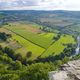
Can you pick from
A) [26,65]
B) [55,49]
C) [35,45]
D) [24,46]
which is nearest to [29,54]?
[26,65]

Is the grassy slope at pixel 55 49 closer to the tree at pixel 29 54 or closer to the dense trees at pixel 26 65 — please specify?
the dense trees at pixel 26 65

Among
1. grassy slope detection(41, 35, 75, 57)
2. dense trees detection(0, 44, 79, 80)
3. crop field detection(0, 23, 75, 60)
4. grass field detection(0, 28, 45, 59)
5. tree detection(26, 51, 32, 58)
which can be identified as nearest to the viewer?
dense trees detection(0, 44, 79, 80)

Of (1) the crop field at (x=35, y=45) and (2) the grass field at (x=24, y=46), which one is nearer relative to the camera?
(2) the grass field at (x=24, y=46)

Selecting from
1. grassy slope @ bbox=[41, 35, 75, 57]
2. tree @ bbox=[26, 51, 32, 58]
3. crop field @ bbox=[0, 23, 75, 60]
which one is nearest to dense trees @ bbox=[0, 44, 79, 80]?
tree @ bbox=[26, 51, 32, 58]

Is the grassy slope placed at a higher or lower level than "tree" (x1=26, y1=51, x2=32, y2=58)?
lower

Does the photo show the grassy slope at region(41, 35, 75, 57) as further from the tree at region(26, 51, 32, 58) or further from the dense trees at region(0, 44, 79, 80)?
the tree at region(26, 51, 32, 58)

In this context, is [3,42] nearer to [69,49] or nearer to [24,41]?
[24,41]

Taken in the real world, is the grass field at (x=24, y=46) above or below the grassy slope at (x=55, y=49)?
above

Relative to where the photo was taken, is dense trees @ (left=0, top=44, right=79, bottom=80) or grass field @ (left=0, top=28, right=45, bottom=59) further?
grass field @ (left=0, top=28, right=45, bottom=59)

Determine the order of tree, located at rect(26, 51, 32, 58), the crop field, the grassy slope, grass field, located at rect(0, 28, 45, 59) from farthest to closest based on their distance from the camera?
the grassy slope < the crop field < grass field, located at rect(0, 28, 45, 59) < tree, located at rect(26, 51, 32, 58)

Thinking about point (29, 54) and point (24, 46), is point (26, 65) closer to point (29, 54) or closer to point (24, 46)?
point (29, 54)

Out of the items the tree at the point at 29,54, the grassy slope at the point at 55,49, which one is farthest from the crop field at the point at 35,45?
the tree at the point at 29,54
